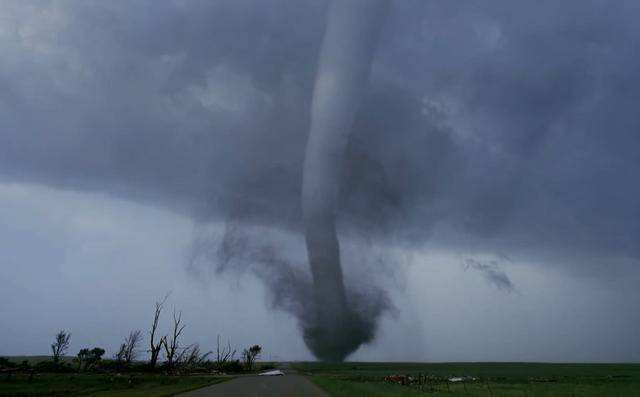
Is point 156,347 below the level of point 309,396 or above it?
above

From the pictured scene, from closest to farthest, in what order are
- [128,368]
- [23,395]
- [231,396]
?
[231,396], [23,395], [128,368]

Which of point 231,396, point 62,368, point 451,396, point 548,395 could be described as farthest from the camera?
point 62,368

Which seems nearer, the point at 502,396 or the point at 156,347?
the point at 502,396

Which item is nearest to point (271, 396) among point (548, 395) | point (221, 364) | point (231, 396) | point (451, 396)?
point (231, 396)

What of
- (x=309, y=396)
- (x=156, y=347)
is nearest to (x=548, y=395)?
(x=309, y=396)

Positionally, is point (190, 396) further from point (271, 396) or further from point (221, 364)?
point (221, 364)

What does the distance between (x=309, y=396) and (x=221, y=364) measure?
357 ft

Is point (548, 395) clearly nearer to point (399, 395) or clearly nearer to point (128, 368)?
point (399, 395)

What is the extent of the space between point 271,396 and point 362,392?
9219mm

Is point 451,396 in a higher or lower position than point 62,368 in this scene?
lower

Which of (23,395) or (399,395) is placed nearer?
(399,395)

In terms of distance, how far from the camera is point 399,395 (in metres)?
40.1

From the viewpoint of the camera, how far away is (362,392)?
41.8 metres

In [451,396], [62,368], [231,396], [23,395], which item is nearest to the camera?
[231,396]
